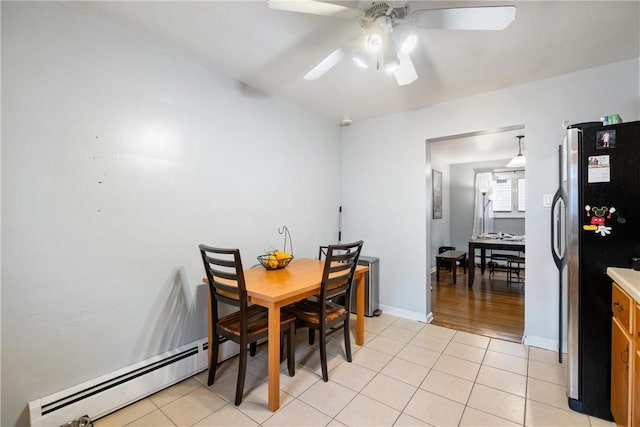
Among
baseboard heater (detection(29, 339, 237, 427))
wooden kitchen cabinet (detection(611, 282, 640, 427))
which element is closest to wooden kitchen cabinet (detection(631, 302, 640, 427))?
wooden kitchen cabinet (detection(611, 282, 640, 427))

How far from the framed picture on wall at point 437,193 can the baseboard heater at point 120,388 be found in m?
4.95

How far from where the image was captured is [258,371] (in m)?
2.23

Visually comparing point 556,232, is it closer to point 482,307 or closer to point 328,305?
point 482,307

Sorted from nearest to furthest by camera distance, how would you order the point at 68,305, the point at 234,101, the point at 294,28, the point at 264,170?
the point at 68,305 → the point at 294,28 → the point at 234,101 → the point at 264,170

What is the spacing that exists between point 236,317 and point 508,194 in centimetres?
638

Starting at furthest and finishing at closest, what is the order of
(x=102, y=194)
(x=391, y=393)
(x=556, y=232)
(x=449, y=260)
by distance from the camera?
(x=449, y=260)
(x=556, y=232)
(x=391, y=393)
(x=102, y=194)

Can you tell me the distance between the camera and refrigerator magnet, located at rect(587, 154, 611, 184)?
1639 millimetres

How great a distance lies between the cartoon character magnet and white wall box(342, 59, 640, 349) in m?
0.96

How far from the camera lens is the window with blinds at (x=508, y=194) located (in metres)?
6.04

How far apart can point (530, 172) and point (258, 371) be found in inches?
116

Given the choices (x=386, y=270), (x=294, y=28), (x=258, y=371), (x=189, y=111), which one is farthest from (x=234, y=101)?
(x=386, y=270)

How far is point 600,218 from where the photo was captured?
1.64 metres

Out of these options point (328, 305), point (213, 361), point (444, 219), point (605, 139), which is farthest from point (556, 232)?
point (444, 219)

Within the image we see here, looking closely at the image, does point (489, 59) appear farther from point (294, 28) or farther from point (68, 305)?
point (68, 305)
